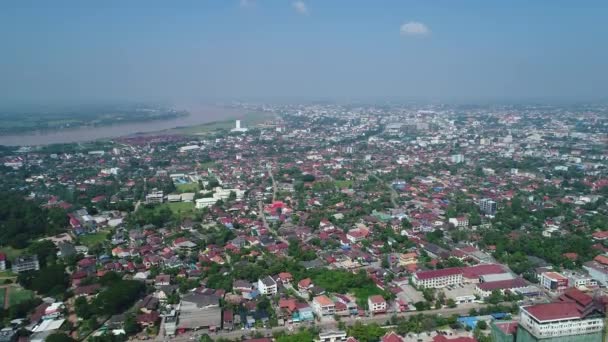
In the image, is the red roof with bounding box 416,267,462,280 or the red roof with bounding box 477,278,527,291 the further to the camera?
the red roof with bounding box 416,267,462,280

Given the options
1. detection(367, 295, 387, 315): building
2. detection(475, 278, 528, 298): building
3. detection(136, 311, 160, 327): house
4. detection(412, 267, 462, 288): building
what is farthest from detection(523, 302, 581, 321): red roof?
detection(136, 311, 160, 327): house

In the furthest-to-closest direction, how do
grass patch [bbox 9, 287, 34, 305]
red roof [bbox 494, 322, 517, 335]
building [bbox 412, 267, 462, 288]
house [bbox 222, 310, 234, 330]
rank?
building [bbox 412, 267, 462, 288]
grass patch [bbox 9, 287, 34, 305]
house [bbox 222, 310, 234, 330]
red roof [bbox 494, 322, 517, 335]

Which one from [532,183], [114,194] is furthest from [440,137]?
[114,194]

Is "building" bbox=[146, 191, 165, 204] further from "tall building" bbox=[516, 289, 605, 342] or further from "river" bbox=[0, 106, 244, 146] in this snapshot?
"river" bbox=[0, 106, 244, 146]

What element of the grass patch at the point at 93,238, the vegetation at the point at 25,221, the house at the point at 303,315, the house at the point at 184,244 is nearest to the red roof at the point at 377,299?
the house at the point at 303,315

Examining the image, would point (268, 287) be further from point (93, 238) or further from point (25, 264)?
point (93, 238)

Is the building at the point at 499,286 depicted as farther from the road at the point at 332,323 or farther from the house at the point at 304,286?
the house at the point at 304,286
